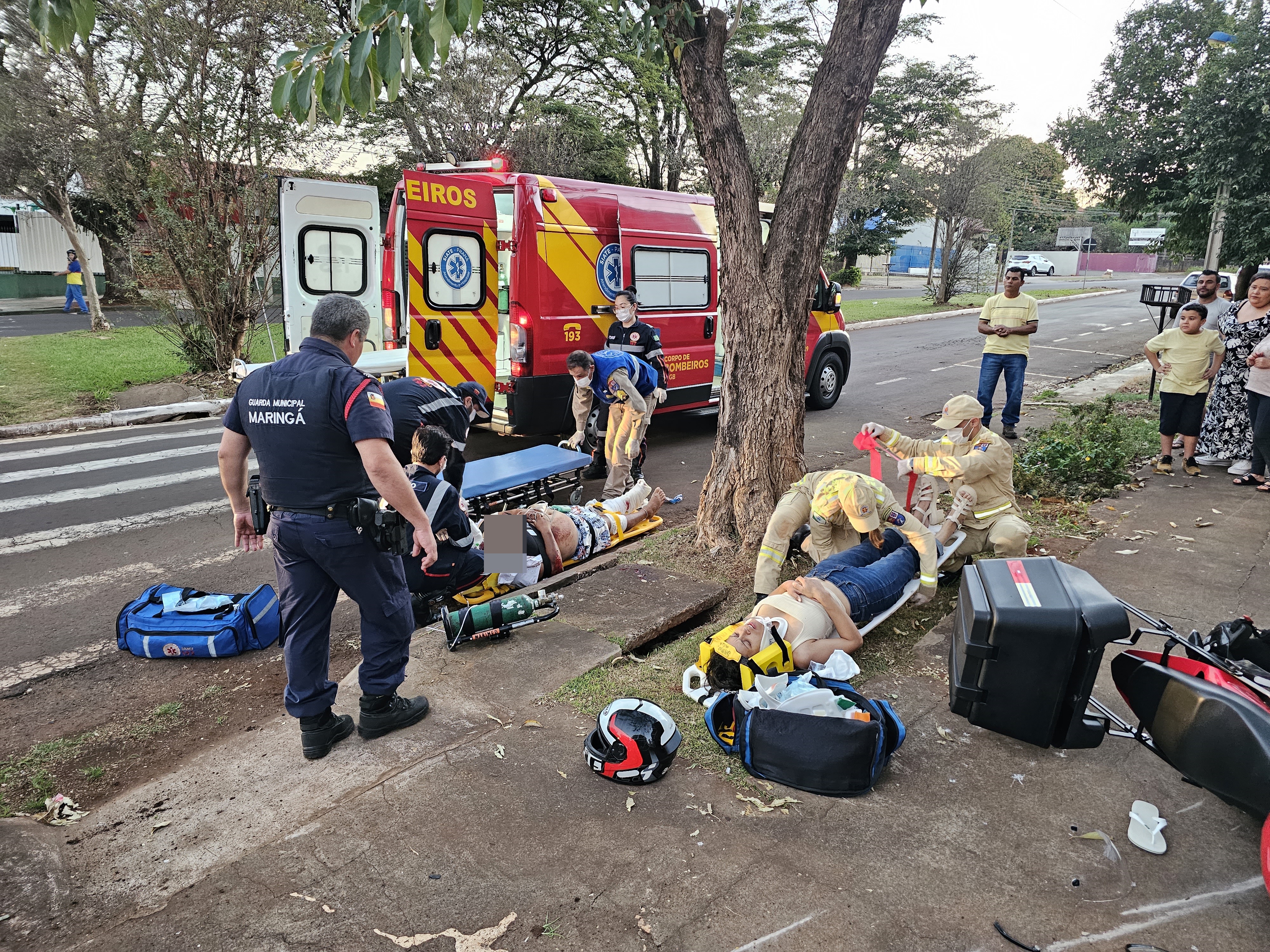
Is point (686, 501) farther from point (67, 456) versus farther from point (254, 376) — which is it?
point (67, 456)

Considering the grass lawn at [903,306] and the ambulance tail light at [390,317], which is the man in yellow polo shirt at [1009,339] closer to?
the ambulance tail light at [390,317]

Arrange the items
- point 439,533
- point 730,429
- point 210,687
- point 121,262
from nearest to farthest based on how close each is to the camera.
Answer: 1. point 210,687
2. point 439,533
3. point 730,429
4. point 121,262

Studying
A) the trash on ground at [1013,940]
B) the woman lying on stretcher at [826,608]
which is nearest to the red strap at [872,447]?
the woman lying on stretcher at [826,608]

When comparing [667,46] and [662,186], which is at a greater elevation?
[662,186]

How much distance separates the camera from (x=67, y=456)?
8688mm

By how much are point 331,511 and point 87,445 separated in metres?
7.77

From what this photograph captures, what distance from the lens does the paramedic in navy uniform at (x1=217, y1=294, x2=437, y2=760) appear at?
3.26 meters

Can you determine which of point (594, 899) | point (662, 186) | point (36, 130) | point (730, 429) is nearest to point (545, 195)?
point (730, 429)

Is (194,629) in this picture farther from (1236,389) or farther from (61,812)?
(1236,389)

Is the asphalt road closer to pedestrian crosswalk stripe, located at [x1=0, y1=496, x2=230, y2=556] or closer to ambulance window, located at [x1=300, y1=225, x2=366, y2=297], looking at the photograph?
pedestrian crosswalk stripe, located at [x1=0, y1=496, x2=230, y2=556]

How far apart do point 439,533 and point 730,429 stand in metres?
2.14

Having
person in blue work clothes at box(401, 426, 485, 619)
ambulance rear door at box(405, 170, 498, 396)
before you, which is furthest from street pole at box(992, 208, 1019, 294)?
person in blue work clothes at box(401, 426, 485, 619)

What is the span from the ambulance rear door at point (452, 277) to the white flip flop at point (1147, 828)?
6723 mm

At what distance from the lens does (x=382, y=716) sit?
3594 millimetres
